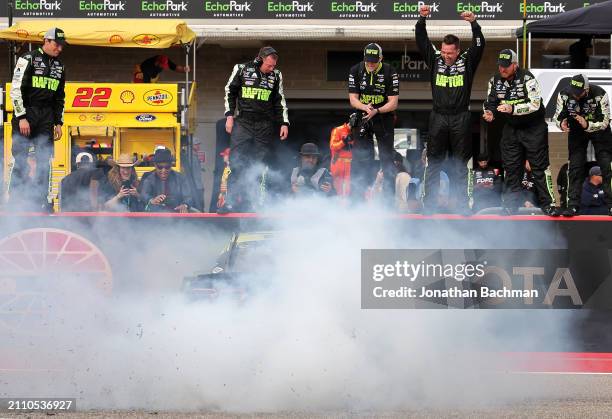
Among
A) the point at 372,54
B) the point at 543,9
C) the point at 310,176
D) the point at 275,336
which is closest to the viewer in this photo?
the point at 275,336

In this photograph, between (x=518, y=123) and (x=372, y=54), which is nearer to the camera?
(x=518, y=123)

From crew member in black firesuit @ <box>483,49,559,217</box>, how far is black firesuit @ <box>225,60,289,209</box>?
6.49 ft

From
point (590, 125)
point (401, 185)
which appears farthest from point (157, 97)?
point (590, 125)

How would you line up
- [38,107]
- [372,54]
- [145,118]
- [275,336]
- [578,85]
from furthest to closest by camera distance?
[145,118]
[372,54]
[578,85]
[38,107]
[275,336]

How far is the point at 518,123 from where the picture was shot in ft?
30.0

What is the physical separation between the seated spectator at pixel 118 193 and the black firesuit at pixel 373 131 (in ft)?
6.52

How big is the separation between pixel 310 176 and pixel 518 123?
6.37 ft

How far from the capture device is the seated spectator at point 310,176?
8.47 metres

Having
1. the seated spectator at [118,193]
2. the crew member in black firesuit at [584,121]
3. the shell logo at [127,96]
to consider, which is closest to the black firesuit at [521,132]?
the crew member in black firesuit at [584,121]

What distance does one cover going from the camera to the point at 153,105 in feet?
46.3

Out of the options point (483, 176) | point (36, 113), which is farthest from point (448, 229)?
point (36, 113)

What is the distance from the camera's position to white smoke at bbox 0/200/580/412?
6.65 meters

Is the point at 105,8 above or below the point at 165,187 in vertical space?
above

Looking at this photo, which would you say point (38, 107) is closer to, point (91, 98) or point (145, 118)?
point (145, 118)
